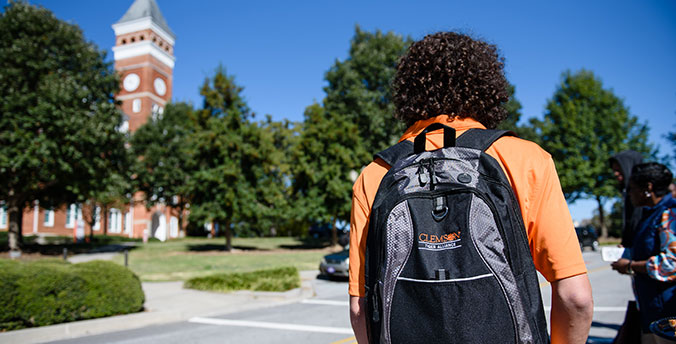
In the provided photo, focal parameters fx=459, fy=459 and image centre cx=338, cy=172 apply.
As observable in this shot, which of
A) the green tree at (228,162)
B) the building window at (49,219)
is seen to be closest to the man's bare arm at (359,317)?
the green tree at (228,162)

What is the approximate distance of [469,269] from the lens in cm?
135

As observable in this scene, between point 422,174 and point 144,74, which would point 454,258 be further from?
point 144,74

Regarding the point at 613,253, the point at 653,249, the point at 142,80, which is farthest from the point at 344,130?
the point at 142,80

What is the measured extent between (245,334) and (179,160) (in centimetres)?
3417

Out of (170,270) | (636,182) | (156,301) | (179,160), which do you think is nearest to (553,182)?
(636,182)

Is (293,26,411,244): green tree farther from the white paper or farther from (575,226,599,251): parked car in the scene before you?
the white paper

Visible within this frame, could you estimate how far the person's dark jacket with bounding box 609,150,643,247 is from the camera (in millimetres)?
3689

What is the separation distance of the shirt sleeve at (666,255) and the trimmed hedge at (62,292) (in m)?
7.66

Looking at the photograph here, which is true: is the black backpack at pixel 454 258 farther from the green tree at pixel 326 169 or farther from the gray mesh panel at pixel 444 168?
the green tree at pixel 326 169

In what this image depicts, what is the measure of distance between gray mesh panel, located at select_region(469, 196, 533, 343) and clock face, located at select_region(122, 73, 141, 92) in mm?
54511

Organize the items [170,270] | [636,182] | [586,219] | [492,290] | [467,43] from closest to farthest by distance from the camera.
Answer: [492,290] → [467,43] → [636,182] → [170,270] → [586,219]

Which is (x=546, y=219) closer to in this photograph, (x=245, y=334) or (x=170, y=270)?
(x=245, y=334)

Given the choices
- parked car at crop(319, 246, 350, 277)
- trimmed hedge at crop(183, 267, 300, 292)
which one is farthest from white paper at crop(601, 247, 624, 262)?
parked car at crop(319, 246, 350, 277)

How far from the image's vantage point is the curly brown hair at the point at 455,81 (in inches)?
69.7
